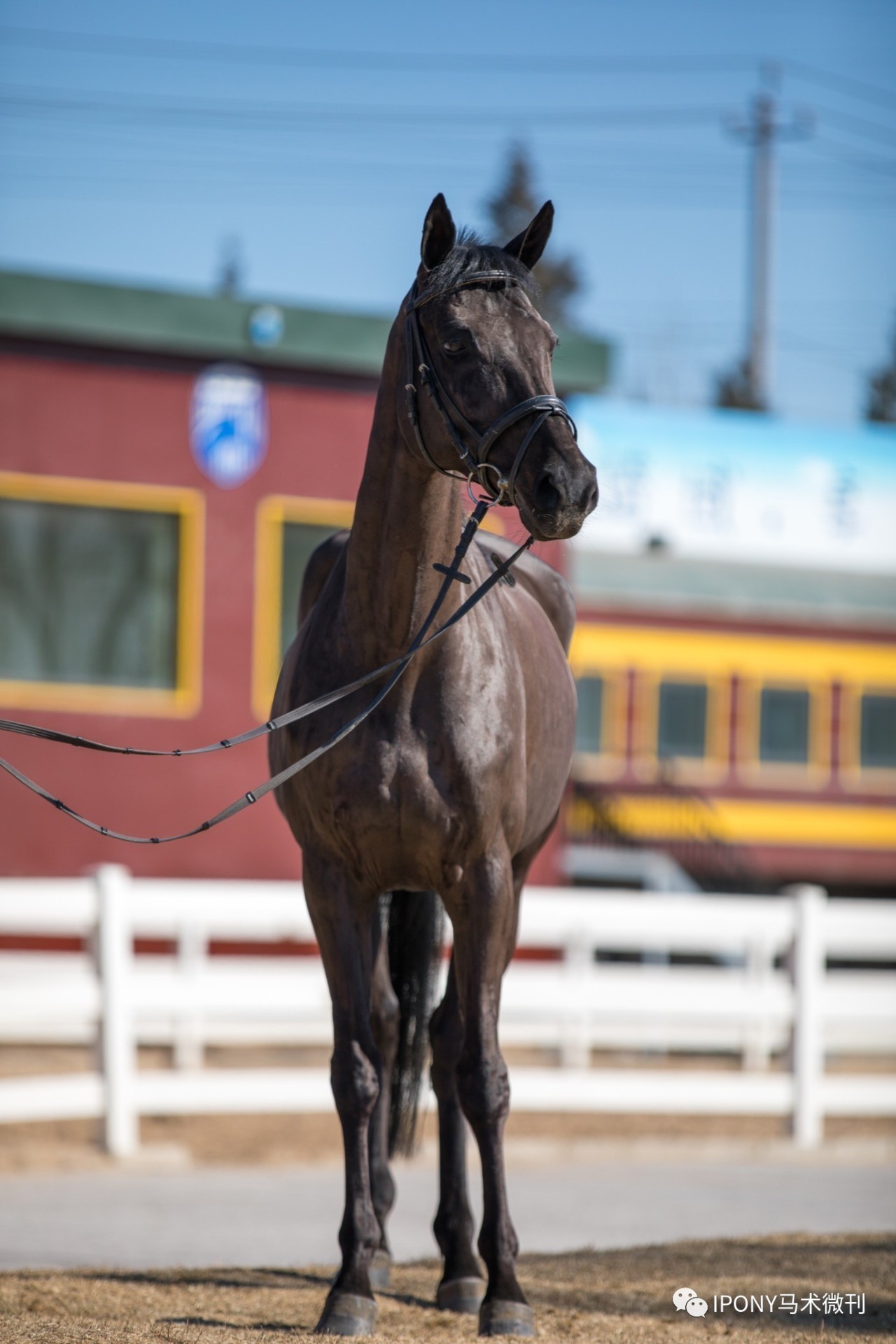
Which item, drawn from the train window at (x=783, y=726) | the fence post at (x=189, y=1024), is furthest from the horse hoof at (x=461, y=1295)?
the train window at (x=783, y=726)

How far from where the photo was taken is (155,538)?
1360 centimetres

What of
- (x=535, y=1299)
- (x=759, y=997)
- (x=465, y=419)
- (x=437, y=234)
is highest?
(x=437, y=234)

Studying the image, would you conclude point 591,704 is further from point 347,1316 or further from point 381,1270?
point 347,1316

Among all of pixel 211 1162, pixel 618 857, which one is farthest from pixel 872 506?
pixel 211 1162

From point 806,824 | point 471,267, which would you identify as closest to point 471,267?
point 471,267

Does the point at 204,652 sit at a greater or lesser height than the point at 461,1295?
greater

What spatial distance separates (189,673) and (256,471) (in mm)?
1811

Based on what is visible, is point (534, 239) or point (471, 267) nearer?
point (471, 267)

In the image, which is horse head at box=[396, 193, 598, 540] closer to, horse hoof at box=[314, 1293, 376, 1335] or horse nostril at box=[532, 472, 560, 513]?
horse nostril at box=[532, 472, 560, 513]

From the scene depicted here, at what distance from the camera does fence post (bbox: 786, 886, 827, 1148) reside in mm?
9805

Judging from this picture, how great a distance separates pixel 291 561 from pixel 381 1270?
368 inches

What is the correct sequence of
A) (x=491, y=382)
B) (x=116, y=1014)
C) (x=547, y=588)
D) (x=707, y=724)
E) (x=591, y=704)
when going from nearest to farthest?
→ (x=491, y=382) < (x=547, y=588) < (x=116, y=1014) < (x=591, y=704) < (x=707, y=724)

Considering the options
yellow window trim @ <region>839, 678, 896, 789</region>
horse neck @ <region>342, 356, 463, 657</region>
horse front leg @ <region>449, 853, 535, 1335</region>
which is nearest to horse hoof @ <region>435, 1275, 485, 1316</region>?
horse front leg @ <region>449, 853, 535, 1335</region>

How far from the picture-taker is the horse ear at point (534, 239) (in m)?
4.39
